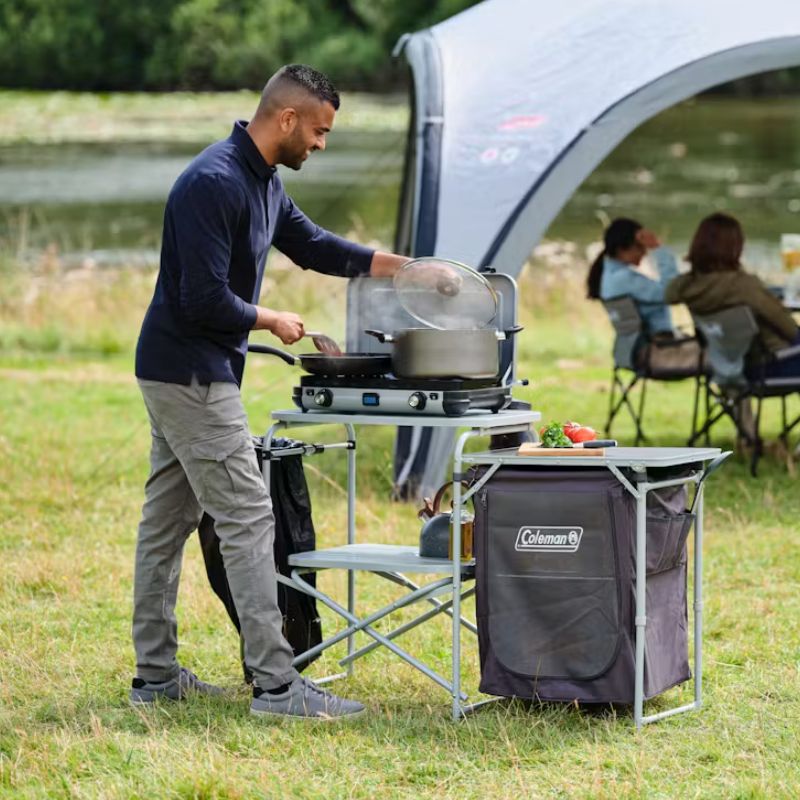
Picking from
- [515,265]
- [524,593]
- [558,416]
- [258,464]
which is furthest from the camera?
[558,416]

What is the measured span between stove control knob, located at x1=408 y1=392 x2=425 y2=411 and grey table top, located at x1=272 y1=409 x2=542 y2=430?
0.02 m

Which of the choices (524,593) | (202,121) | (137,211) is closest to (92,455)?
(524,593)

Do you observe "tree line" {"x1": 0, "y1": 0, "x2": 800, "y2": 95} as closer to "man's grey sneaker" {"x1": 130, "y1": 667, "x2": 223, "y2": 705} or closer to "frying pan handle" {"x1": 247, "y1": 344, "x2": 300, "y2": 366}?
"frying pan handle" {"x1": 247, "y1": 344, "x2": 300, "y2": 366}

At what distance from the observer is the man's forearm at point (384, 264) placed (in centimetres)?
377

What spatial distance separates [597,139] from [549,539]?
3.10m

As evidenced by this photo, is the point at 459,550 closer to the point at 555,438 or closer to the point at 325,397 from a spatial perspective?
the point at 555,438

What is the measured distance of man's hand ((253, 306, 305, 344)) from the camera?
3.39 meters

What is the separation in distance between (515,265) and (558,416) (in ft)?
7.15

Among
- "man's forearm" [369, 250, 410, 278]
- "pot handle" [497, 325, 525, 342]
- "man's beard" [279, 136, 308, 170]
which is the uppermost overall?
"man's beard" [279, 136, 308, 170]

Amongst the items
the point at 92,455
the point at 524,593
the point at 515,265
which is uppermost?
the point at 515,265

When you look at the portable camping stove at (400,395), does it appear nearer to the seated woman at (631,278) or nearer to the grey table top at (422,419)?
the grey table top at (422,419)

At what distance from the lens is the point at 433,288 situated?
3.72 meters

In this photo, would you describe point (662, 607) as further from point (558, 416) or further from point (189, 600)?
point (558, 416)

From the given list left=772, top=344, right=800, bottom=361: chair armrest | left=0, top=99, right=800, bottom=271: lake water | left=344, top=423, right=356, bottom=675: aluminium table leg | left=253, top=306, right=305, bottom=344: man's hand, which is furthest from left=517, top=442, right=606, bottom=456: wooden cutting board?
left=0, top=99, right=800, bottom=271: lake water
